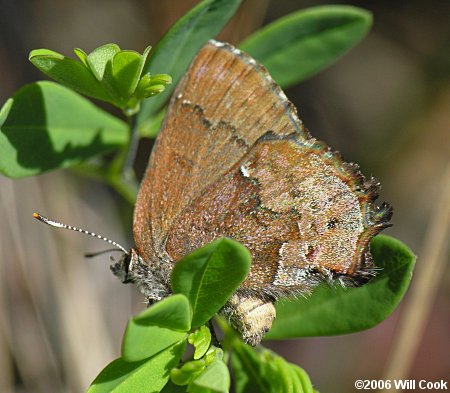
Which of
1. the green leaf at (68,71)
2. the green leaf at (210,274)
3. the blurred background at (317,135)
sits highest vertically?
the green leaf at (68,71)

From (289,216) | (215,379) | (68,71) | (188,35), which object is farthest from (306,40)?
(215,379)

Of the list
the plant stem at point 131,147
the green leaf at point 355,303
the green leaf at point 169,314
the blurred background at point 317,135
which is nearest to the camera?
the green leaf at point 169,314

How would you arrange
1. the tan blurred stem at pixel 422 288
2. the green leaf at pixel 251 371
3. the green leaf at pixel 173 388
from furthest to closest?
the tan blurred stem at pixel 422 288 < the green leaf at pixel 251 371 < the green leaf at pixel 173 388

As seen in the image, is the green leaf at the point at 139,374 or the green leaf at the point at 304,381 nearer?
the green leaf at the point at 139,374

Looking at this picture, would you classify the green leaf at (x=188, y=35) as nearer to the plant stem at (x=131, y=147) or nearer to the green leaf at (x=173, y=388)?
the plant stem at (x=131, y=147)

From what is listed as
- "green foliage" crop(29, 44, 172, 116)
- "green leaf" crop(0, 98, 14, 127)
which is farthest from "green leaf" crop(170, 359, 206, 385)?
"green leaf" crop(0, 98, 14, 127)

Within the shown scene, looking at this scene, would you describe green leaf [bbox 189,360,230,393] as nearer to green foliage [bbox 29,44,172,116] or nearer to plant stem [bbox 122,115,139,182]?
green foliage [bbox 29,44,172,116]

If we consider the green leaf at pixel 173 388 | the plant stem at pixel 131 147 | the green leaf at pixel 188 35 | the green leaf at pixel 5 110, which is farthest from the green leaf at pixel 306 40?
the green leaf at pixel 173 388
